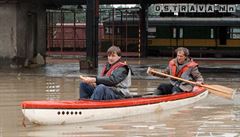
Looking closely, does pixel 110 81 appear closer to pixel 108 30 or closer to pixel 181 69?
pixel 181 69

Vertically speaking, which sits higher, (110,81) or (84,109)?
(110,81)

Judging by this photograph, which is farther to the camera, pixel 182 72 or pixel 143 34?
pixel 143 34

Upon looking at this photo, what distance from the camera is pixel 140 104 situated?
9977 millimetres

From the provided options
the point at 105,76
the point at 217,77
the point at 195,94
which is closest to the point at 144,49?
the point at 217,77

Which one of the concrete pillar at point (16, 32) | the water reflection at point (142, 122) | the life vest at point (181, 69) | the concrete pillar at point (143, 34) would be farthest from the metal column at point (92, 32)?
the concrete pillar at point (143, 34)

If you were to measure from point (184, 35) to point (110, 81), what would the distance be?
27.7 metres

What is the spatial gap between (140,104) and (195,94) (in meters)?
2.32

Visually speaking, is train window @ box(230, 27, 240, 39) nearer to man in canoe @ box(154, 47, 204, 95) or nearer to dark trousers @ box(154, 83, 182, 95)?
man in canoe @ box(154, 47, 204, 95)

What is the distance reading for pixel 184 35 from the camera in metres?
36.8

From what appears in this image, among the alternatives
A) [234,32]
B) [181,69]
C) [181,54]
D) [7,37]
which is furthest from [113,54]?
[234,32]

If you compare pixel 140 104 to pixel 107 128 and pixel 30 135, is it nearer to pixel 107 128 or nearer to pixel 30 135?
pixel 107 128

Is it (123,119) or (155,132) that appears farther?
(123,119)

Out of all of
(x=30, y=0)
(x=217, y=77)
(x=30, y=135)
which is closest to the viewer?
(x=30, y=135)

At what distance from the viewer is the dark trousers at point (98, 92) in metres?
9.51
